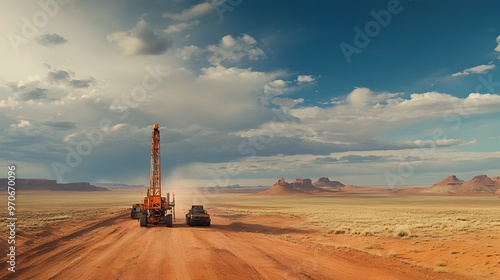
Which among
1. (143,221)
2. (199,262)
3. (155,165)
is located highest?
(155,165)

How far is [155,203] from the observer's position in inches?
1287

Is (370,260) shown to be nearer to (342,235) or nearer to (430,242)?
(430,242)

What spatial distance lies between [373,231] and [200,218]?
14.7 m

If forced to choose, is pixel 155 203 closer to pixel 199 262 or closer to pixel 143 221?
pixel 143 221

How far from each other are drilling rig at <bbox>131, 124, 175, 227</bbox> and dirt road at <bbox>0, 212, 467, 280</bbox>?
9921mm

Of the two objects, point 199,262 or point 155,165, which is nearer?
point 199,262

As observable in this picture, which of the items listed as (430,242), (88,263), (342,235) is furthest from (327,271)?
(342,235)

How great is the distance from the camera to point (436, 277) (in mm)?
13172

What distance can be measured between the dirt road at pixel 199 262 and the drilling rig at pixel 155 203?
9921 mm

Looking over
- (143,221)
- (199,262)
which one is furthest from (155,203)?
(199,262)

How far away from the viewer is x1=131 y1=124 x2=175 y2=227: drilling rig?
1220 inches

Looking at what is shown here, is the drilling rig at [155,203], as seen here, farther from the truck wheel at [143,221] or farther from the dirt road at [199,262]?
the dirt road at [199,262]

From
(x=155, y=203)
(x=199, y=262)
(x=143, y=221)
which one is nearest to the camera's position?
(x=199, y=262)

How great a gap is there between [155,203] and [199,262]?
19514 millimetres
